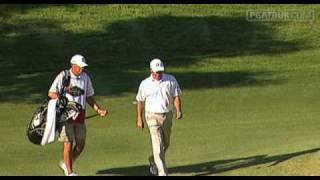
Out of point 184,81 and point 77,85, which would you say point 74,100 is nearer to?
point 77,85

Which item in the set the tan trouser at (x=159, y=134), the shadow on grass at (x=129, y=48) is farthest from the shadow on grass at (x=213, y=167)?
the shadow on grass at (x=129, y=48)

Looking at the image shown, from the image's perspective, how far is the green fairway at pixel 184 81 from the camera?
13.6m

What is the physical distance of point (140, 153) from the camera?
1442 cm

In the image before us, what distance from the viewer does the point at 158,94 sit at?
1144cm

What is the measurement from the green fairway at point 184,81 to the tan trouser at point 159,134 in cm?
65

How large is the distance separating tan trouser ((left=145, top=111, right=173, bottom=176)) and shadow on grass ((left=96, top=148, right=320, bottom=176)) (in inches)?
22.9

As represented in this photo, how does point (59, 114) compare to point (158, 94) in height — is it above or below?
below

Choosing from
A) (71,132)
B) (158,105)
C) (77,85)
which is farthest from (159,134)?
(77,85)

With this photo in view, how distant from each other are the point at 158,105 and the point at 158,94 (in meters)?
0.16

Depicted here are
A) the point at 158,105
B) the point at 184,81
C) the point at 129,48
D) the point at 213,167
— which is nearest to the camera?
the point at 158,105

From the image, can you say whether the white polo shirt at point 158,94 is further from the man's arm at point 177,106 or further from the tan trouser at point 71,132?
the tan trouser at point 71,132

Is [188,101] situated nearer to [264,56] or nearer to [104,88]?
[104,88]

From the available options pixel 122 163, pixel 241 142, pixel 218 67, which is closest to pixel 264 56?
pixel 218 67

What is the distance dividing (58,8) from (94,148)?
2019 cm
